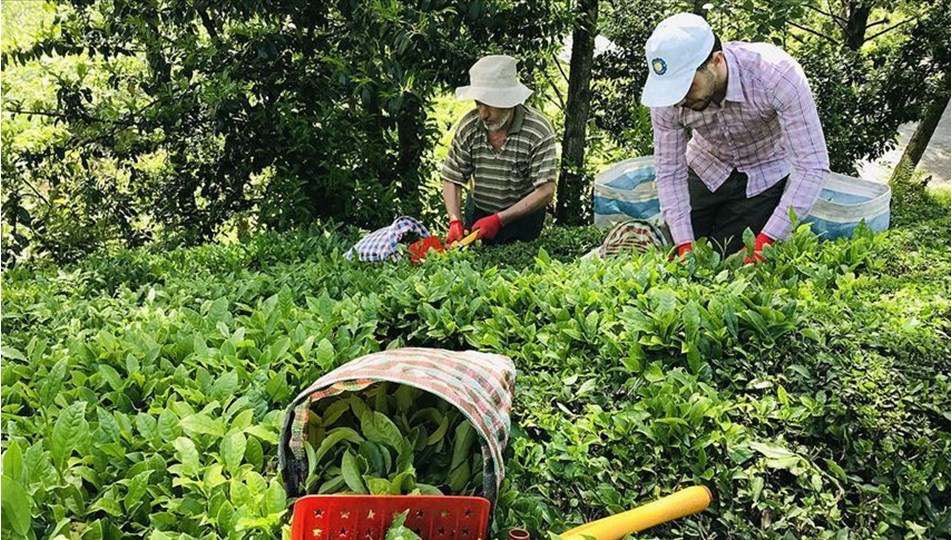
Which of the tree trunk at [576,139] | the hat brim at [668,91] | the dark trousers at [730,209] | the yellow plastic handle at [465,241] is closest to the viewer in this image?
the hat brim at [668,91]

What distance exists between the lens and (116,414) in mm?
2371

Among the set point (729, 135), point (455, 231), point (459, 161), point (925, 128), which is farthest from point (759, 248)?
point (925, 128)

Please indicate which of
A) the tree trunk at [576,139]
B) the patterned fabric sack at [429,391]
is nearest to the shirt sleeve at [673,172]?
the patterned fabric sack at [429,391]

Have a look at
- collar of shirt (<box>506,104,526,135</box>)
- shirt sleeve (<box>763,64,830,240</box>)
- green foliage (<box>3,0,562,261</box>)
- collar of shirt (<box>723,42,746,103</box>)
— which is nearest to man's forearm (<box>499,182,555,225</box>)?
collar of shirt (<box>506,104,526,135</box>)

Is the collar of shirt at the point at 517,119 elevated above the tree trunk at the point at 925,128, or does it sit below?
above

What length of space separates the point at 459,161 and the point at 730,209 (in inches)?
71.5

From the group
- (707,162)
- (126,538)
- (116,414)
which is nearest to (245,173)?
(707,162)

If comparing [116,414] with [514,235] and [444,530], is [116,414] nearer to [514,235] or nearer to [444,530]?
[444,530]

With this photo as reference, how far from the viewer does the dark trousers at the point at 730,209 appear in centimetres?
405

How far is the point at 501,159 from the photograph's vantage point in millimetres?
5184

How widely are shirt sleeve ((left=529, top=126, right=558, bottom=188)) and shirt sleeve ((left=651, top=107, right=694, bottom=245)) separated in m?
1.15

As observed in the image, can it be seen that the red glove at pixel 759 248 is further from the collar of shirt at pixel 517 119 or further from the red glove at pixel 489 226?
the collar of shirt at pixel 517 119

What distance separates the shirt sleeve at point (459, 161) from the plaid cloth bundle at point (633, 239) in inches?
62.1

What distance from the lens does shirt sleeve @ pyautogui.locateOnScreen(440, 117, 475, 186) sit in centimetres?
533
